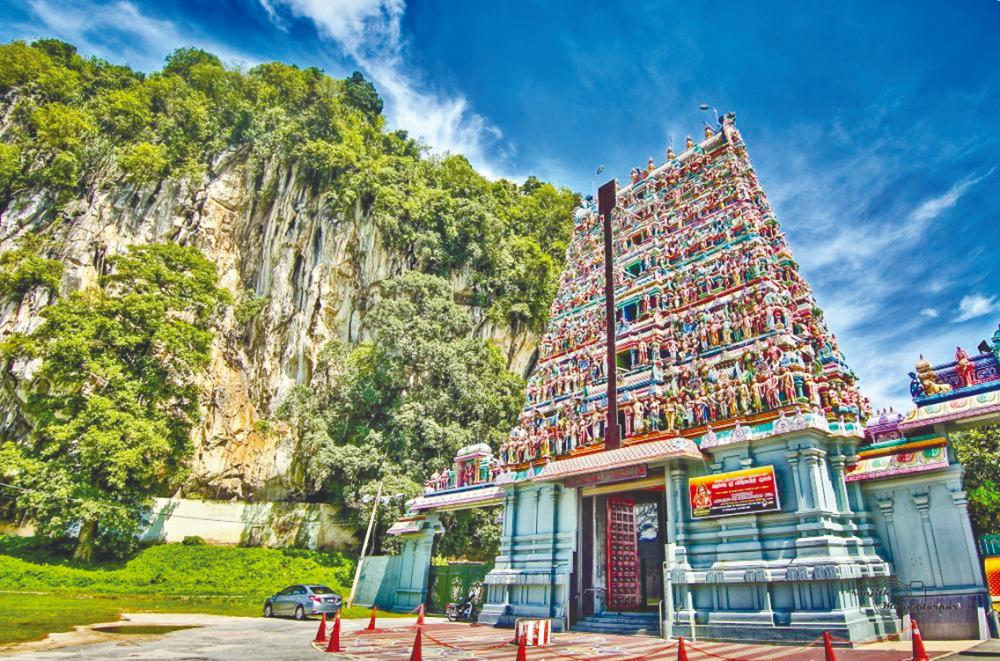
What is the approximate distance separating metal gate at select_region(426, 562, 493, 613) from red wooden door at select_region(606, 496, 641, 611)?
4.84 metres

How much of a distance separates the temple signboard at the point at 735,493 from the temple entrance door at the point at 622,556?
4.05 metres

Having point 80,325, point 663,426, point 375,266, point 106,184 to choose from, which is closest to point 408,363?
point 375,266

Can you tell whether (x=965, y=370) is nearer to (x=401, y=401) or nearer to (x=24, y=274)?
(x=401, y=401)

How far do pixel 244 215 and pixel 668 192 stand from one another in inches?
1165

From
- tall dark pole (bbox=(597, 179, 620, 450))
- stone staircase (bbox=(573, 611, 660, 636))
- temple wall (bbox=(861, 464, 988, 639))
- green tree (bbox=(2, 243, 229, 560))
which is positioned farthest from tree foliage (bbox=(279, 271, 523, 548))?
temple wall (bbox=(861, 464, 988, 639))

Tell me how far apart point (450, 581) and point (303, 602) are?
17.6 ft

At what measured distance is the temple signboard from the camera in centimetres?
1225

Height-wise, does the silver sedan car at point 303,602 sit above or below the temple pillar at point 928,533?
below

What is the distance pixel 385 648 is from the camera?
9953 mm

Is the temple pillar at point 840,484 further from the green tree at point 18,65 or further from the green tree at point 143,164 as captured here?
the green tree at point 18,65

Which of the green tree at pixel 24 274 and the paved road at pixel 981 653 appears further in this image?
the green tree at pixel 24 274

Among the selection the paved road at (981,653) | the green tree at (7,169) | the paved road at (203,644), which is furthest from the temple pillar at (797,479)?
the green tree at (7,169)

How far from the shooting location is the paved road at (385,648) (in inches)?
329

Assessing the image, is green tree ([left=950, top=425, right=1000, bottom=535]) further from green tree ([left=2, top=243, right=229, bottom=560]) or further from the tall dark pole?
green tree ([left=2, top=243, right=229, bottom=560])
